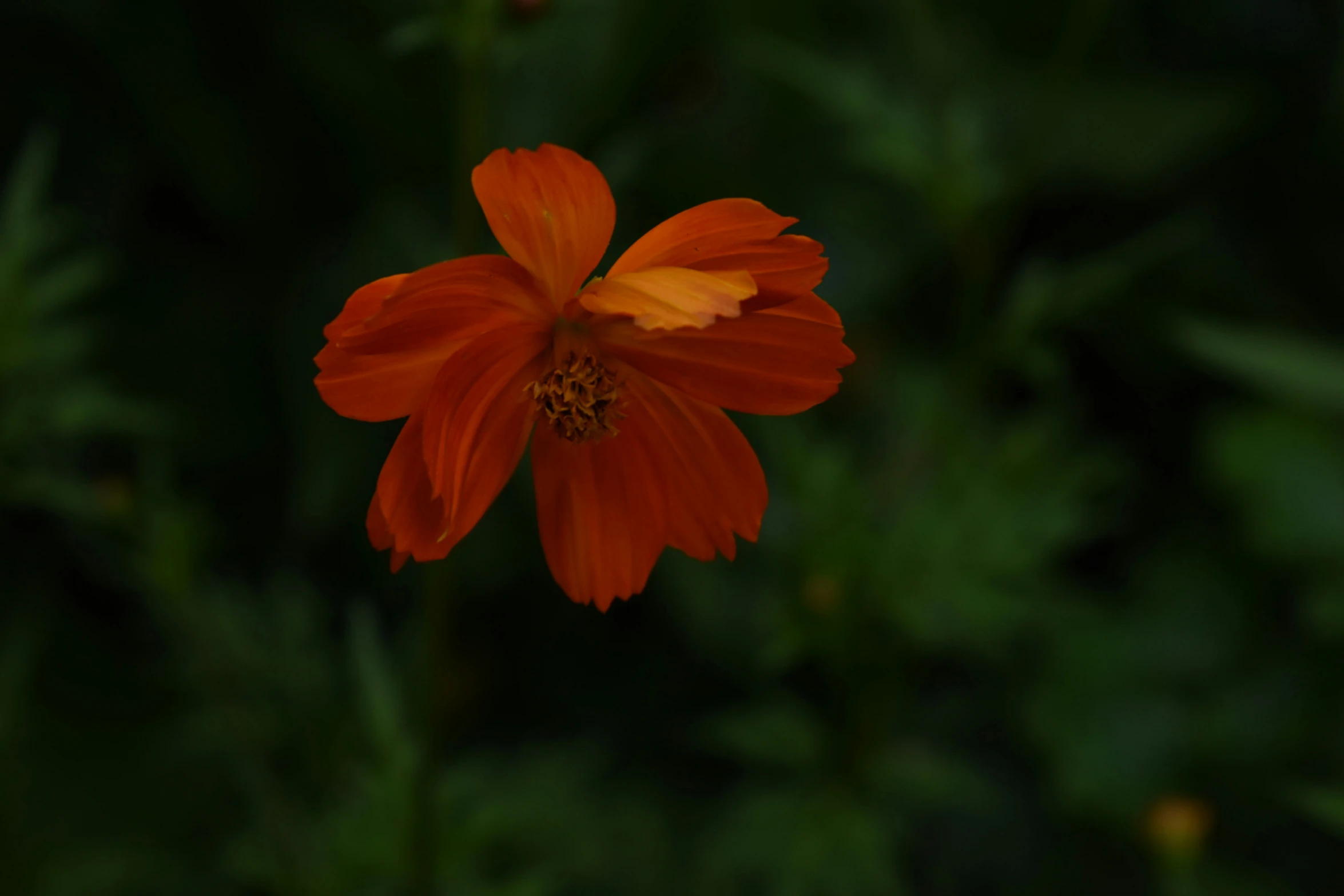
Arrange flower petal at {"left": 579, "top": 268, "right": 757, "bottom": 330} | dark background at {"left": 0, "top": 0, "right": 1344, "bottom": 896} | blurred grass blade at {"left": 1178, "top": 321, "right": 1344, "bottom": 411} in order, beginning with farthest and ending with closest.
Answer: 1. blurred grass blade at {"left": 1178, "top": 321, "right": 1344, "bottom": 411}
2. dark background at {"left": 0, "top": 0, "right": 1344, "bottom": 896}
3. flower petal at {"left": 579, "top": 268, "right": 757, "bottom": 330}

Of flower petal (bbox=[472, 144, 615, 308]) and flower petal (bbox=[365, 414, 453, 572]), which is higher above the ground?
flower petal (bbox=[472, 144, 615, 308])

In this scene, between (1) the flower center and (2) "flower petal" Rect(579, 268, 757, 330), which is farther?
(1) the flower center

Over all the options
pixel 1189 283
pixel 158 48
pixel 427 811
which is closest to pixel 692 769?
pixel 427 811

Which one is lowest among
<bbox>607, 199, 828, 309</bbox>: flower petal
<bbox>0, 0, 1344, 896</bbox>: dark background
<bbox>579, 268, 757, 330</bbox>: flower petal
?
<bbox>0, 0, 1344, 896</bbox>: dark background

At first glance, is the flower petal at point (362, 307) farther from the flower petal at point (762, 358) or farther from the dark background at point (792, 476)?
the dark background at point (792, 476)

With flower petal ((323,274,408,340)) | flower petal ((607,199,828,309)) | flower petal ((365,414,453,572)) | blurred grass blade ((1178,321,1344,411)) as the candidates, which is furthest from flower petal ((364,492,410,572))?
blurred grass blade ((1178,321,1344,411))

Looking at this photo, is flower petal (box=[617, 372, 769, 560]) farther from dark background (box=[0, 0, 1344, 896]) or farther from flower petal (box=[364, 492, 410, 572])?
dark background (box=[0, 0, 1344, 896])
